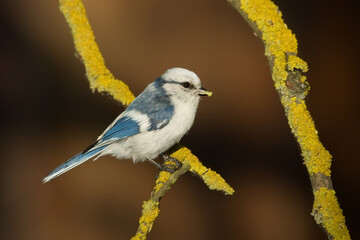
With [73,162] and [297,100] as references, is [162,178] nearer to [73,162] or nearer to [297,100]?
[73,162]

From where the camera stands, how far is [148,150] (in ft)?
6.73

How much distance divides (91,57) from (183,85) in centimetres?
37

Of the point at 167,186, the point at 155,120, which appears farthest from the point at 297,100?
the point at 155,120

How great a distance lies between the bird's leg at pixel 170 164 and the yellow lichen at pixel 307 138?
1.76 feet

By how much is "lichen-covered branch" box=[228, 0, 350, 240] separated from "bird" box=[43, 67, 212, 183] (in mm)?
392

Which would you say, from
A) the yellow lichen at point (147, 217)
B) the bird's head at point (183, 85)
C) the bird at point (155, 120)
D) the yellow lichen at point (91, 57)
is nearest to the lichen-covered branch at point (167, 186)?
the yellow lichen at point (147, 217)

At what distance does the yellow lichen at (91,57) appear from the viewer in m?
2.07

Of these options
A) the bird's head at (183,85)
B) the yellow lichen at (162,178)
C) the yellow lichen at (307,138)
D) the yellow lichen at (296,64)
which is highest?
the yellow lichen at (296,64)

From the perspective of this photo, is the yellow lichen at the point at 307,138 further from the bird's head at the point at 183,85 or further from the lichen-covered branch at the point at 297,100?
the bird's head at the point at 183,85

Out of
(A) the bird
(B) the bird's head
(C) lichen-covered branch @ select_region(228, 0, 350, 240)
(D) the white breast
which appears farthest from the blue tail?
(C) lichen-covered branch @ select_region(228, 0, 350, 240)

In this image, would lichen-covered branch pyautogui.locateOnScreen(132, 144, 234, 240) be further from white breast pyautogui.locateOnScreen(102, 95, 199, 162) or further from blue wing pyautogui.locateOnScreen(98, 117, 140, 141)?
blue wing pyautogui.locateOnScreen(98, 117, 140, 141)

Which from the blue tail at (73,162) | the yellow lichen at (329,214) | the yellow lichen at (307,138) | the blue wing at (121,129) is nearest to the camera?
the yellow lichen at (329,214)

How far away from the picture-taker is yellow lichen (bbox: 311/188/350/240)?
1390 millimetres

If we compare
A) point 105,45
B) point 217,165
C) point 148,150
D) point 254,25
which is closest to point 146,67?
point 105,45
